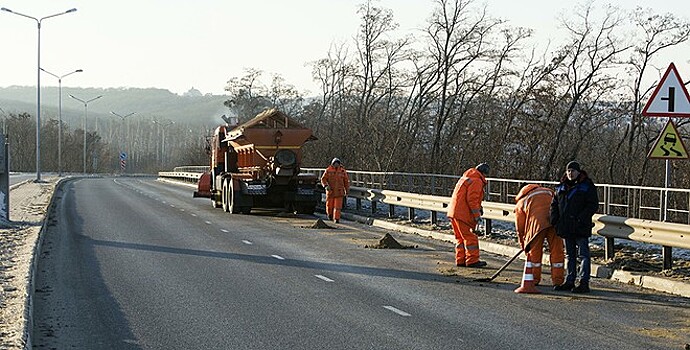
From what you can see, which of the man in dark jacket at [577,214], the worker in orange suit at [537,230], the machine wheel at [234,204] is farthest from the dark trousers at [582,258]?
the machine wheel at [234,204]

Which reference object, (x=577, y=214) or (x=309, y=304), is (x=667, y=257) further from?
(x=309, y=304)

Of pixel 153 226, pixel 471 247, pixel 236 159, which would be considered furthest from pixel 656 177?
pixel 471 247

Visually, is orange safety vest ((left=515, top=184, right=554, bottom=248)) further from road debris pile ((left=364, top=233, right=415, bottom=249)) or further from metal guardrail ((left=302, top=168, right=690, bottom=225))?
road debris pile ((left=364, top=233, right=415, bottom=249))

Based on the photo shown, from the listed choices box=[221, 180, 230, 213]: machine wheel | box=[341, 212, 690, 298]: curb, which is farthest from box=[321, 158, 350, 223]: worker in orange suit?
box=[341, 212, 690, 298]: curb

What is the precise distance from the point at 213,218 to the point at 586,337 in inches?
669

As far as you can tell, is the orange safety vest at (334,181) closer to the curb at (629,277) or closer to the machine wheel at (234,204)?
the machine wheel at (234,204)

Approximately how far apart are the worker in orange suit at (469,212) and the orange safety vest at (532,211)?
5.49ft

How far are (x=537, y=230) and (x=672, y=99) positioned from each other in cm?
247

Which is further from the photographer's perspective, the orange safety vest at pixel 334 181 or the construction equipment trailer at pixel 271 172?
the construction equipment trailer at pixel 271 172

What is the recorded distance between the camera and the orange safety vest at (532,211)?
1146 cm

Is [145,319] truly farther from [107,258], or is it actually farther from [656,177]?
[656,177]

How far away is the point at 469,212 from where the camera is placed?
13477 millimetres

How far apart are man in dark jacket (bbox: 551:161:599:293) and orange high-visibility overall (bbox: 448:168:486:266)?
7.68 feet

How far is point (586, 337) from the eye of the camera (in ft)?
26.9
